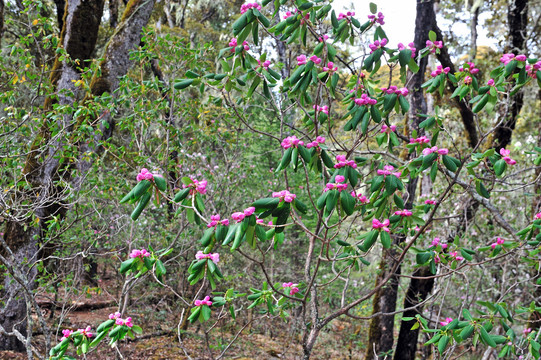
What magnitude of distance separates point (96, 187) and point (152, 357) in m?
2.58

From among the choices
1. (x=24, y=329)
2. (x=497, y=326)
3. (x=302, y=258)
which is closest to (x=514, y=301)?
(x=497, y=326)

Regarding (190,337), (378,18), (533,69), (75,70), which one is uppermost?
(378,18)

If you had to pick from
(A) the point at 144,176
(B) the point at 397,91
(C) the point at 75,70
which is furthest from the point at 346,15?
(C) the point at 75,70

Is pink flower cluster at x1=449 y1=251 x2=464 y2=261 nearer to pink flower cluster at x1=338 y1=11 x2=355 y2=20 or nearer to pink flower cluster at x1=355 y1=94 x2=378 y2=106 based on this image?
pink flower cluster at x1=355 y1=94 x2=378 y2=106

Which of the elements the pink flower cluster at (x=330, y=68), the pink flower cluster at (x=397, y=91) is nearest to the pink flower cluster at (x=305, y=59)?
the pink flower cluster at (x=330, y=68)

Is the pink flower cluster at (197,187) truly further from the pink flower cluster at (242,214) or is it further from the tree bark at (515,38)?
the tree bark at (515,38)

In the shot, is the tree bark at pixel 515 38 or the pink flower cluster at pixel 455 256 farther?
the tree bark at pixel 515 38

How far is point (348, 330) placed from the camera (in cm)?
776

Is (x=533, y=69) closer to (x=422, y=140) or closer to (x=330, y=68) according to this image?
(x=422, y=140)

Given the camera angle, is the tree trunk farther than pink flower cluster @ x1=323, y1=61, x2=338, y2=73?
Yes

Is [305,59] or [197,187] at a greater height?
[305,59]

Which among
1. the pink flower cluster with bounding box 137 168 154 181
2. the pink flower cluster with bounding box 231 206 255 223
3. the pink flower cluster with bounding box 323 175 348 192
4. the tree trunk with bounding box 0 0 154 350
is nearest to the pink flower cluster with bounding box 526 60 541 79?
the pink flower cluster with bounding box 323 175 348 192

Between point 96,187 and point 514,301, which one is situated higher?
point 96,187

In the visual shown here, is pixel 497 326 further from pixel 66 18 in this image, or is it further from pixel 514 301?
pixel 66 18
